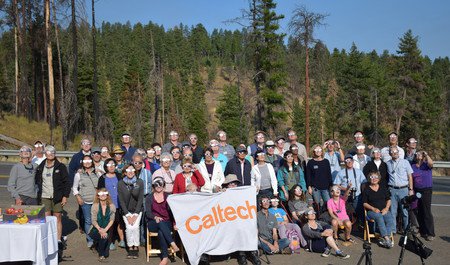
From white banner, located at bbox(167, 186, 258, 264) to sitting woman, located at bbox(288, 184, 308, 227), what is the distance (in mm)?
1185

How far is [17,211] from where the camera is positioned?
7418 mm

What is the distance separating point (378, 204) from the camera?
30.7ft

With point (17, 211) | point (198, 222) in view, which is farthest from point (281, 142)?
point (17, 211)

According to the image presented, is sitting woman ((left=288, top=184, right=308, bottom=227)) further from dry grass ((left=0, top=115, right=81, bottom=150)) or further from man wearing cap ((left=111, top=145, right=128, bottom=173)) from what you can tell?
dry grass ((left=0, top=115, right=81, bottom=150))

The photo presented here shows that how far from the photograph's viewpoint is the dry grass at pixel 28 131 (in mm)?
29120

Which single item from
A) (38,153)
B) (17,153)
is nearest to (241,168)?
(38,153)

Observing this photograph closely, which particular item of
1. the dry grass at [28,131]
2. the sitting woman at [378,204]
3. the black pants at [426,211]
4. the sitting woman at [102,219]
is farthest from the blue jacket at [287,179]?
the dry grass at [28,131]

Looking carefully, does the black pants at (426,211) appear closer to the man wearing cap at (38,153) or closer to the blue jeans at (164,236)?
the blue jeans at (164,236)

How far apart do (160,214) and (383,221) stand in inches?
184

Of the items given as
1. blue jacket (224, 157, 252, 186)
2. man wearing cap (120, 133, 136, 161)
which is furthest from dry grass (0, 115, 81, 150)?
blue jacket (224, 157, 252, 186)

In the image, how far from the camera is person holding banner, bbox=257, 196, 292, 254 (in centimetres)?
867

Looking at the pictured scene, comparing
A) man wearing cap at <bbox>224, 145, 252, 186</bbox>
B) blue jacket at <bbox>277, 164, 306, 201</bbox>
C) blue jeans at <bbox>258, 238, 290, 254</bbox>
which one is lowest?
blue jeans at <bbox>258, 238, 290, 254</bbox>

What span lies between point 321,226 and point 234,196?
192cm

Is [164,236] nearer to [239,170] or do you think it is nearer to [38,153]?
[239,170]
